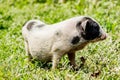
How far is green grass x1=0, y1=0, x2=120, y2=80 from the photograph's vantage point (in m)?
6.61

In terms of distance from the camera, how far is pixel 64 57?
24.8ft

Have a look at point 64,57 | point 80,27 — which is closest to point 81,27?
point 80,27

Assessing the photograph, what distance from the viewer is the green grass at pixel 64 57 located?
6609 millimetres

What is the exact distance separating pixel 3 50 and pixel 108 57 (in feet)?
5.48

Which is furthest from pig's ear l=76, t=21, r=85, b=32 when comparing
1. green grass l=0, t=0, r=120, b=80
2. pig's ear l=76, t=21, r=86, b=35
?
green grass l=0, t=0, r=120, b=80

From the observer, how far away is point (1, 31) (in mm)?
9953

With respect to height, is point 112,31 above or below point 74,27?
below

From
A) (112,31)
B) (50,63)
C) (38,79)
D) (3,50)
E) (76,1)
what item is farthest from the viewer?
(76,1)

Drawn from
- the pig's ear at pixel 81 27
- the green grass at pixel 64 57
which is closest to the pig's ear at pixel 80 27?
the pig's ear at pixel 81 27

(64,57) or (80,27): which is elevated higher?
(80,27)

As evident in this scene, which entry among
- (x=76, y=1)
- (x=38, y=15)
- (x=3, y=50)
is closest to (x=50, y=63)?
(x=3, y=50)

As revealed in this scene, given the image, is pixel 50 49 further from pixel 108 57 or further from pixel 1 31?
pixel 1 31

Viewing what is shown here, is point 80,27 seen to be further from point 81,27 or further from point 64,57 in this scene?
point 64,57

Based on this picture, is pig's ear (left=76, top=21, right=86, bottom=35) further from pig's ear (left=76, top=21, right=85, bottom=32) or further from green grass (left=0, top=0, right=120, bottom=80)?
green grass (left=0, top=0, right=120, bottom=80)
